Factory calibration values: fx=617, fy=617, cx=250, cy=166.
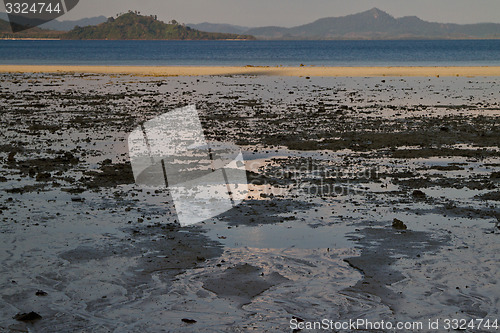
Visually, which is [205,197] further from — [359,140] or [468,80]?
[468,80]

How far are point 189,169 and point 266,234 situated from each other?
482cm

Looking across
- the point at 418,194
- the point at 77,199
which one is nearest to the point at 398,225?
the point at 418,194

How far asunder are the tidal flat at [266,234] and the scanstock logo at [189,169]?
31 centimetres

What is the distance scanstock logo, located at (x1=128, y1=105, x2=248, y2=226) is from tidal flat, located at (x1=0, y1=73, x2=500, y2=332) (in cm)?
31

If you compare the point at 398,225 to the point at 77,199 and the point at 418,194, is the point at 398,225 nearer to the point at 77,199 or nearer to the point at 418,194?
the point at 418,194

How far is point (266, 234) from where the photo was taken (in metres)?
9.71

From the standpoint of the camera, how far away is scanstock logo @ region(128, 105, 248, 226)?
447 inches

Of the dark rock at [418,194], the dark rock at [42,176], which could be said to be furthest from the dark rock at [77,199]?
the dark rock at [418,194]

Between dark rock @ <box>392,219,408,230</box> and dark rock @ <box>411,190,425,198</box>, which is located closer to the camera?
dark rock @ <box>392,219,408,230</box>

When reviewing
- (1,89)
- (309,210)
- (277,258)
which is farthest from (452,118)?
(1,89)

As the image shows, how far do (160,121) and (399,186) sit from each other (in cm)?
1171

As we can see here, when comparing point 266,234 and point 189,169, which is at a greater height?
point 189,169

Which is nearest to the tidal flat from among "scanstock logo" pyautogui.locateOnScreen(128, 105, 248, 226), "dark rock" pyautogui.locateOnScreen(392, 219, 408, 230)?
"dark rock" pyautogui.locateOnScreen(392, 219, 408, 230)

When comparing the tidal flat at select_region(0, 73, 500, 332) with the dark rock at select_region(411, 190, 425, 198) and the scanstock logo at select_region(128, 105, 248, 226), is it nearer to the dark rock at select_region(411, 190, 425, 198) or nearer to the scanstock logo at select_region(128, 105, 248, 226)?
the dark rock at select_region(411, 190, 425, 198)
